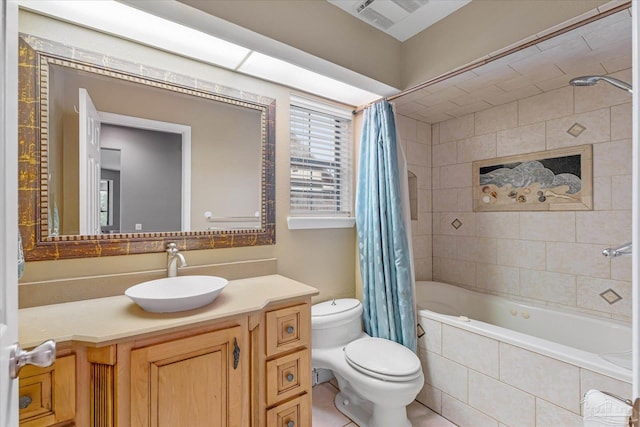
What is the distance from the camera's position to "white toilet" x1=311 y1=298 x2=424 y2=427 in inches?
58.8

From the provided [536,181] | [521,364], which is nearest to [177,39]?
[521,364]

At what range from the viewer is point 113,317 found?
1.09m

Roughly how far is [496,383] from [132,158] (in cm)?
234

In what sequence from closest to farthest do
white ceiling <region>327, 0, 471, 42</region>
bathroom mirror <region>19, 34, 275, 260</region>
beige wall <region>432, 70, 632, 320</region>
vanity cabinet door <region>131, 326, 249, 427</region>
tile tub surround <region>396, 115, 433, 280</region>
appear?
vanity cabinet door <region>131, 326, 249, 427</region> < bathroom mirror <region>19, 34, 275, 260</region> < white ceiling <region>327, 0, 471, 42</region> < beige wall <region>432, 70, 632, 320</region> < tile tub surround <region>396, 115, 433, 280</region>

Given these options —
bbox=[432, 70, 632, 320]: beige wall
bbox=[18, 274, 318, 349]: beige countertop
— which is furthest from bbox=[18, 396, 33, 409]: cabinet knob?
bbox=[432, 70, 632, 320]: beige wall

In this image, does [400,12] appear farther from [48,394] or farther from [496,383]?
[48,394]

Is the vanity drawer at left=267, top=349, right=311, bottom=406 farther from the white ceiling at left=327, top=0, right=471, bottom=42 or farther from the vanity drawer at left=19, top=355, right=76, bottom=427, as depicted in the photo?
the white ceiling at left=327, top=0, right=471, bottom=42

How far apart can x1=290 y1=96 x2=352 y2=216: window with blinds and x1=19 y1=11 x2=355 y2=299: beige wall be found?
0.10m

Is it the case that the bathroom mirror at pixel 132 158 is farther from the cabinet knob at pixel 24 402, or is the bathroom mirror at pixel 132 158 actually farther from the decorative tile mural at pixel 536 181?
the decorative tile mural at pixel 536 181

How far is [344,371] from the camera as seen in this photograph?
1.66 m

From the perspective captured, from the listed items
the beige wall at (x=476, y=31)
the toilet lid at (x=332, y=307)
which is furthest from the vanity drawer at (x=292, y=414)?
the beige wall at (x=476, y=31)

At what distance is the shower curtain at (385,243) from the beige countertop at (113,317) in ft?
2.40

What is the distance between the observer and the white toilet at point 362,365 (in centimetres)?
149

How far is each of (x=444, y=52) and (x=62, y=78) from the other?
2.05 metres
